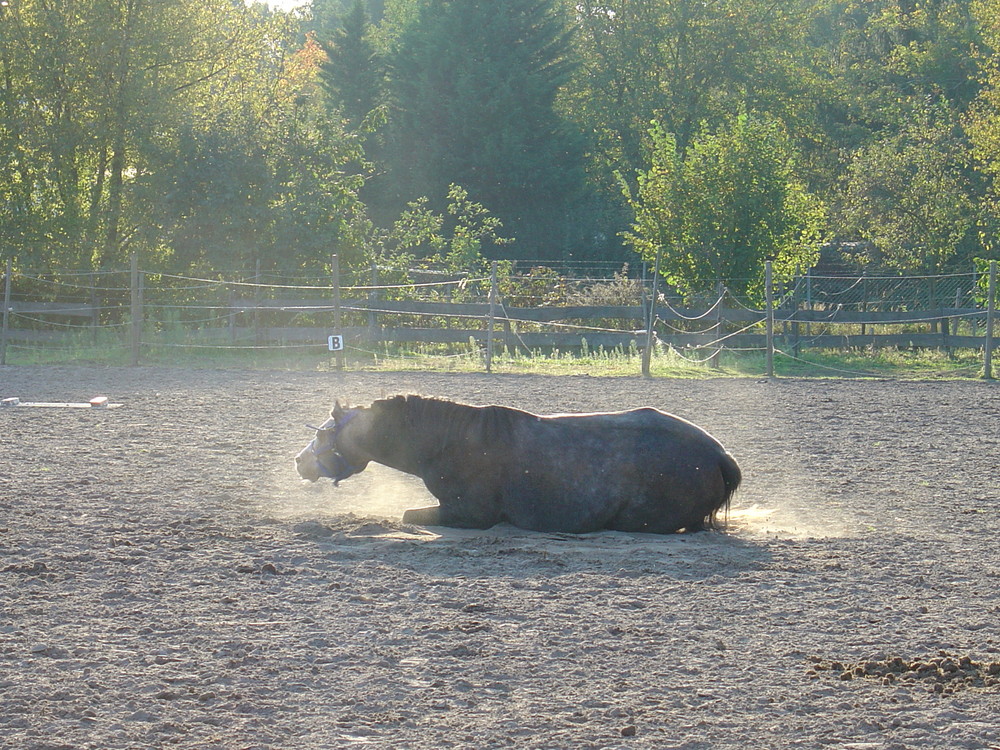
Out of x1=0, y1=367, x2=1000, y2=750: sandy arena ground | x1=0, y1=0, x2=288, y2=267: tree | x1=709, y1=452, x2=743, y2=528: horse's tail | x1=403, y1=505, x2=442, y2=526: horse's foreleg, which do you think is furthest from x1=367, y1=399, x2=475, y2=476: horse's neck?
Result: x1=0, y1=0, x2=288, y2=267: tree

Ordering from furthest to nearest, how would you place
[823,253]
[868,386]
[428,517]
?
1. [823,253]
2. [868,386]
3. [428,517]

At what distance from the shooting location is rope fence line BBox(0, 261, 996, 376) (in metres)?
20.7

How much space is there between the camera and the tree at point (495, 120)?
36.3 meters

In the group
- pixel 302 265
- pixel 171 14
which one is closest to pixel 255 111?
pixel 171 14

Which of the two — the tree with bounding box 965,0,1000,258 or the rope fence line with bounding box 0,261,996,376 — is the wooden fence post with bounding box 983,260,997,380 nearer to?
the rope fence line with bounding box 0,261,996,376

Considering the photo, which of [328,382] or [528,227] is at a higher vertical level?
[528,227]

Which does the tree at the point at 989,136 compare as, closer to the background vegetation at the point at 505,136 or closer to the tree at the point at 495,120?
the background vegetation at the point at 505,136

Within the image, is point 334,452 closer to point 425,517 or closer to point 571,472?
point 425,517

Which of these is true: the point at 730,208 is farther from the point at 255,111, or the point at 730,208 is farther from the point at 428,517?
the point at 428,517

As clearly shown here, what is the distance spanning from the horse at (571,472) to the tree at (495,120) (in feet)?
98.7

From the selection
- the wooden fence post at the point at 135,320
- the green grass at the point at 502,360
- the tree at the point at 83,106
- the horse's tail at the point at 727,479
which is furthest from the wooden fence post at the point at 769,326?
the tree at the point at 83,106

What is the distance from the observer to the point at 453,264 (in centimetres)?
2741

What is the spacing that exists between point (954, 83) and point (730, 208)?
64.6ft

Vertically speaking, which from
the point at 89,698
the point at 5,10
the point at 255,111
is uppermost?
the point at 5,10
